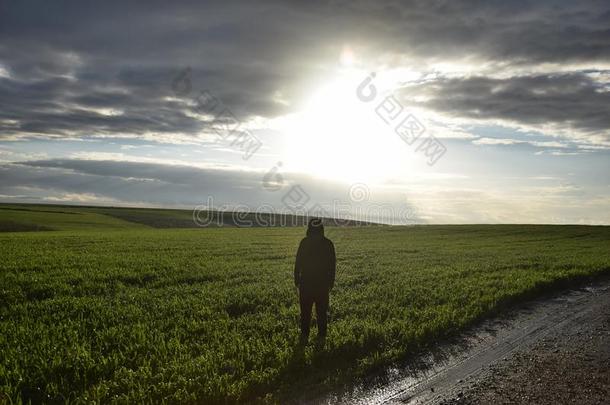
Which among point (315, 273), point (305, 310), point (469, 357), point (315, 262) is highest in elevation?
point (315, 262)

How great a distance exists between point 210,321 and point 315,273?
3308 millimetres

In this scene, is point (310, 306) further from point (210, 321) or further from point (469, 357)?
point (469, 357)

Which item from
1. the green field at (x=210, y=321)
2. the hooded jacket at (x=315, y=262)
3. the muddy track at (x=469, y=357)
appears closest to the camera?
the muddy track at (x=469, y=357)

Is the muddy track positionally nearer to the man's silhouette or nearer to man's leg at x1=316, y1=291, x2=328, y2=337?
man's leg at x1=316, y1=291, x2=328, y2=337

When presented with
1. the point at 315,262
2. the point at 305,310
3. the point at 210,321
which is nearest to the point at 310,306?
the point at 305,310

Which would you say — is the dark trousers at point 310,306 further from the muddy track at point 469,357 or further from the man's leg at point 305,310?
the muddy track at point 469,357

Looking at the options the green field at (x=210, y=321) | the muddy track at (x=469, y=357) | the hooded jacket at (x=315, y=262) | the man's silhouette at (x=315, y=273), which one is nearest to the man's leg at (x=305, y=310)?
the man's silhouette at (x=315, y=273)

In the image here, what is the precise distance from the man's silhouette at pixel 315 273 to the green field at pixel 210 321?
57 cm

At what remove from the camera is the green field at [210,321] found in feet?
26.2

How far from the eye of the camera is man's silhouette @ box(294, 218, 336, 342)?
10.4 metres

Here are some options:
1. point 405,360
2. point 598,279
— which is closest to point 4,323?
point 405,360

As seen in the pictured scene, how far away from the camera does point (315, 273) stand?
1043cm

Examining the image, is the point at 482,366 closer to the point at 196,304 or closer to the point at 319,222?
the point at 319,222

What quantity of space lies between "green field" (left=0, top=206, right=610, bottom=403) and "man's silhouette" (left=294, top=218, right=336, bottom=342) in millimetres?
566
